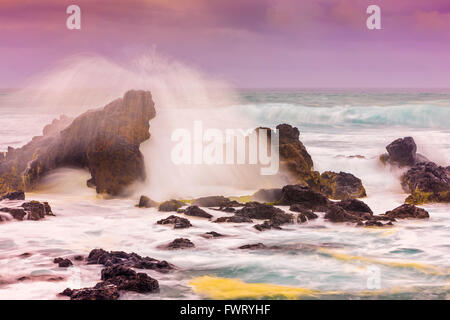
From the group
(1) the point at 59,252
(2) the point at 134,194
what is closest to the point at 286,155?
(2) the point at 134,194

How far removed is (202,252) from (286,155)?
7.58 m

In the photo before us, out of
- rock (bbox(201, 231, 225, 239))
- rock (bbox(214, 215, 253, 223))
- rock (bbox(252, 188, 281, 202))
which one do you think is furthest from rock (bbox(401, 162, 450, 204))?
rock (bbox(201, 231, 225, 239))

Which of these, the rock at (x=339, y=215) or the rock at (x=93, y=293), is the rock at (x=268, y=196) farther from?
the rock at (x=93, y=293)

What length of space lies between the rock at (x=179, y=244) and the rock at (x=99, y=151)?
5.50m

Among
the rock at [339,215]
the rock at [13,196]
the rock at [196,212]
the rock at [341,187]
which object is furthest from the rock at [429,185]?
the rock at [13,196]

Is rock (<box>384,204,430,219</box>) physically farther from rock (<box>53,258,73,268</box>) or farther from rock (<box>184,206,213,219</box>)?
rock (<box>53,258,73,268</box>)

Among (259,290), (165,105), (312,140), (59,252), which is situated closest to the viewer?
(259,290)

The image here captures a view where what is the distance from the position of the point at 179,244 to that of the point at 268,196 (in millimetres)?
4841

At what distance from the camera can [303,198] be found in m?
13.8

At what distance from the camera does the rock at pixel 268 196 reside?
1464 centimetres

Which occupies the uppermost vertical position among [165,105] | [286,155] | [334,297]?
[165,105]
